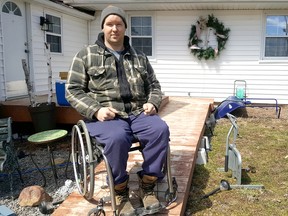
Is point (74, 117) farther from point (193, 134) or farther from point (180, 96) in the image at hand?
point (180, 96)

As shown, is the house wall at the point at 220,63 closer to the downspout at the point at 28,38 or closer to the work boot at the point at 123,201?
the downspout at the point at 28,38

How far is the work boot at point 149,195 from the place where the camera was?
6.24ft

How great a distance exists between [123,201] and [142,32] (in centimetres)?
630

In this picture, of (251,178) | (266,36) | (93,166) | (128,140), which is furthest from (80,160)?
(266,36)

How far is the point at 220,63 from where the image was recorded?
7.47 meters

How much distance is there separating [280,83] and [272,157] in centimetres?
409

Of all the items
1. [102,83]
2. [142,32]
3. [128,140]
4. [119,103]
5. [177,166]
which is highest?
[142,32]

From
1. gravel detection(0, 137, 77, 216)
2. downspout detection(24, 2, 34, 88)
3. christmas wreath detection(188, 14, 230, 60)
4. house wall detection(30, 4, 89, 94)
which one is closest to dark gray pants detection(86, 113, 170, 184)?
gravel detection(0, 137, 77, 216)

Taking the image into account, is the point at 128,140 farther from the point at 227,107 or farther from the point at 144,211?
the point at 227,107

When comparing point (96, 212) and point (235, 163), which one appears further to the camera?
point (235, 163)

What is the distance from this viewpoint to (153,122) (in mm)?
1995

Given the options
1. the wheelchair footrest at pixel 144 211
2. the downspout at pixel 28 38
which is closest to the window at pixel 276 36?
the downspout at pixel 28 38

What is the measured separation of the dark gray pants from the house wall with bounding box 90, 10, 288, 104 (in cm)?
576

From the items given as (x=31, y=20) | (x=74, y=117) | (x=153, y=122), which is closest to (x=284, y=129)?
(x=74, y=117)
